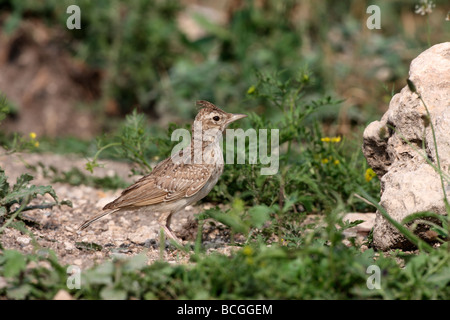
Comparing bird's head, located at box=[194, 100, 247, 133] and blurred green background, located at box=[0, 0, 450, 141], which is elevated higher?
blurred green background, located at box=[0, 0, 450, 141]

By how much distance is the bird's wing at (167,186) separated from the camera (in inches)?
224

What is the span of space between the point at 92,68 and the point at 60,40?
720mm

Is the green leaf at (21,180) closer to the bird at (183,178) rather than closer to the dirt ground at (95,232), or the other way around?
the dirt ground at (95,232)

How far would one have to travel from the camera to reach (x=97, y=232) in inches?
235

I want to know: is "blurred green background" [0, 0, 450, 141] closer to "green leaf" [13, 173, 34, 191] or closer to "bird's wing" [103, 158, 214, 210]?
"bird's wing" [103, 158, 214, 210]

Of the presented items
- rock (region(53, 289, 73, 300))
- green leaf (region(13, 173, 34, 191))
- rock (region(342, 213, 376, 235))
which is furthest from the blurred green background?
rock (region(53, 289, 73, 300))

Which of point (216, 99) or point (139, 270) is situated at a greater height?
point (216, 99)

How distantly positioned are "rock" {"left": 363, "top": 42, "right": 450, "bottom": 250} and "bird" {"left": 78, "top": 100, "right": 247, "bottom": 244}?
1406 millimetres

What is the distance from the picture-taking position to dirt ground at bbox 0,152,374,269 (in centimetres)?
500

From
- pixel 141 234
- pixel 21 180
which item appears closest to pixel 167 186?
pixel 141 234

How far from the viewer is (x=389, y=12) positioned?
11.7 meters
